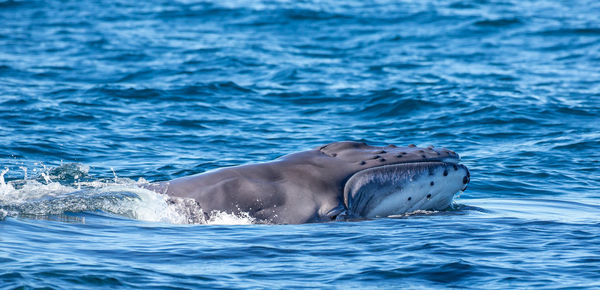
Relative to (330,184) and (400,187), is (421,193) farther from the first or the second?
(330,184)

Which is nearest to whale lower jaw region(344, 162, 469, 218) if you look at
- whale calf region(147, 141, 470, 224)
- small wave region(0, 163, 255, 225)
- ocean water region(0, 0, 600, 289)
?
whale calf region(147, 141, 470, 224)

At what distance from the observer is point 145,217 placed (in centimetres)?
974

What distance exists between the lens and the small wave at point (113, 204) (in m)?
9.45

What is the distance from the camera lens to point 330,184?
938 cm

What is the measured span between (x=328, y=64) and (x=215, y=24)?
9.09 metres

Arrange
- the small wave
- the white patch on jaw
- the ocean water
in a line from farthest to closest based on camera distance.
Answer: the white patch on jaw → the small wave → the ocean water

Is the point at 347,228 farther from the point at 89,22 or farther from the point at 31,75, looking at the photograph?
the point at 89,22

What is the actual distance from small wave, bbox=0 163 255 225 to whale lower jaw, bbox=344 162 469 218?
3.86 ft

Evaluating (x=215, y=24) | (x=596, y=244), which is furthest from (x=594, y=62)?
(x=596, y=244)

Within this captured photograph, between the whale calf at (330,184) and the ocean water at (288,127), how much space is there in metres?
0.22

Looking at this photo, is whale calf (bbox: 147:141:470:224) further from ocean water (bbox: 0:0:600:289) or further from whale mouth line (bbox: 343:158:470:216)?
ocean water (bbox: 0:0:600:289)

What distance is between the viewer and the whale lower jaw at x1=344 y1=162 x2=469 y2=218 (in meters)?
9.46

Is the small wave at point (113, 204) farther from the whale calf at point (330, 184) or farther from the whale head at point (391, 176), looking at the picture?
the whale head at point (391, 176)

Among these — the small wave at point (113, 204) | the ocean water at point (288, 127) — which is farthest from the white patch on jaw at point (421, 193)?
the small wave at point (113, 204)
